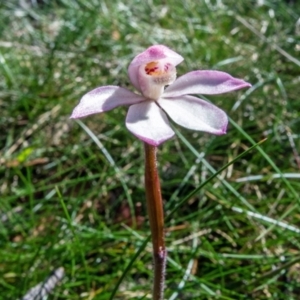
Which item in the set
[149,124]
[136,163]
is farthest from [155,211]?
[136,163]

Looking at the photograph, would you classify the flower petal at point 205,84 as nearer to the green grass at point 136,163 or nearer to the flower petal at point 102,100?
the flower petal at point 102,100

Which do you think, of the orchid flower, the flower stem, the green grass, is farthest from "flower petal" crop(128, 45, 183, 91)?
the green grass

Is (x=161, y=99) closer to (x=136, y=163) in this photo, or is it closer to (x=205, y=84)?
(x=205, y=84)

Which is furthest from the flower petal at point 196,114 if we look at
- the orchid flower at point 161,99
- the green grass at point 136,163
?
the green grass at point 136,163

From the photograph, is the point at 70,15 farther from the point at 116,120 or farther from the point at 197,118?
the point at 197,118

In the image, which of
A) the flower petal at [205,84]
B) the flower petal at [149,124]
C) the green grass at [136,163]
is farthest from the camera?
the green grass at [136,163]

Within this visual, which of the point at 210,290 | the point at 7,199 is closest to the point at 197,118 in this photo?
the point at 210,290

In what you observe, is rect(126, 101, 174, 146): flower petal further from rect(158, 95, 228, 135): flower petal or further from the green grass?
the green grass
